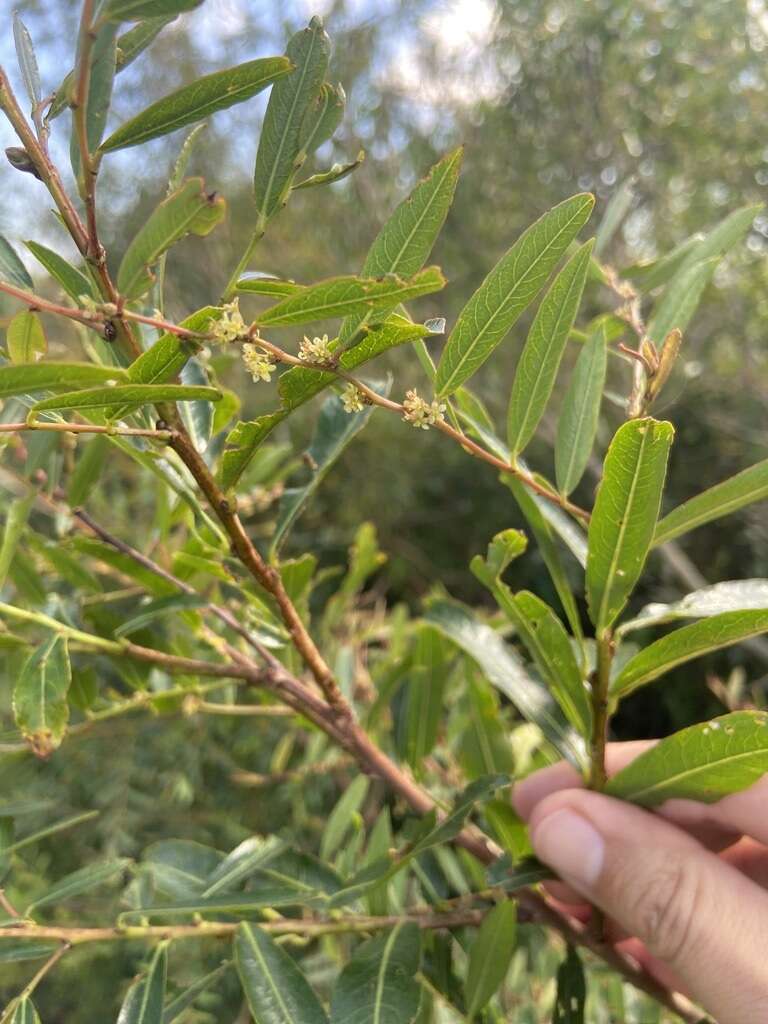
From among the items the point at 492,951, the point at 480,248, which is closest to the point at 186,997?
the point at 492,951

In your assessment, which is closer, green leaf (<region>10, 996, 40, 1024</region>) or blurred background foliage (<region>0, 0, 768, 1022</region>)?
green leaf (<region>10, 996, 40, 1024</region>)

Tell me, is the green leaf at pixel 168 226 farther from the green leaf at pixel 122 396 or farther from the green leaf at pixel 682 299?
the green leaf at pixel 682 299

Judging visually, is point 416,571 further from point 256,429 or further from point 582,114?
point 256,429

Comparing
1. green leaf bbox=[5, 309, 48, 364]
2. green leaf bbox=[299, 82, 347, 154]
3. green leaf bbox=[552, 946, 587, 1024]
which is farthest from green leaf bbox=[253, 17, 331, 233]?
green leaf bbox=[552, 946, 587, 1024]

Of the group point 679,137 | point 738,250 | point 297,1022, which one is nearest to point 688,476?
point 738,250

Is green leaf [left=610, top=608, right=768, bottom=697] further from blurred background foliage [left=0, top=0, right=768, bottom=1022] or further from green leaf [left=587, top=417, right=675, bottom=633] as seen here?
blurred background foliage [left=0, top=0, right=768, bottom=1022]

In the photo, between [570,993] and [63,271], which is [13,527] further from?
[570,993]
